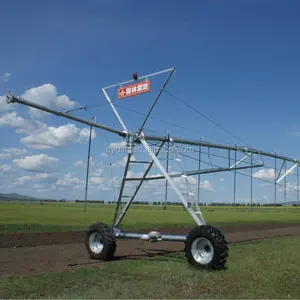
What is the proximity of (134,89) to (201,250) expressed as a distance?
246 inches

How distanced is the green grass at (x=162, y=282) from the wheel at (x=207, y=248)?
31cm

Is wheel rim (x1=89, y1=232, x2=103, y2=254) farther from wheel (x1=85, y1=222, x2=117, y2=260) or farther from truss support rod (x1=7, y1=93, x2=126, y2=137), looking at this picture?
truss support rod (x1=7, y1=93, x2=126, y2=137)

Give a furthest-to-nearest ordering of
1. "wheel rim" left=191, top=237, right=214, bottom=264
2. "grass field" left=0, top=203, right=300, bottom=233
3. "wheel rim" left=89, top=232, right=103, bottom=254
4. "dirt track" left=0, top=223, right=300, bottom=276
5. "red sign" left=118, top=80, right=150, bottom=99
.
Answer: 1. "grass field" left=0, top=203, right=300, bottom=233
2. "wheel rim" left=89, top=232, right=103, bottom=254
3. "red sign" left=118, top=80, right=150, bottom=99
4. "dirt track" left=0, top=223, right=300, bottom=276
5. "wheel rim" left=191, top=237, right=214, bottom=264

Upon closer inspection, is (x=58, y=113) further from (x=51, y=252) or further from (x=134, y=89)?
(x=51, y=252)

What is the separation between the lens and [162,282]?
10617 millimetres

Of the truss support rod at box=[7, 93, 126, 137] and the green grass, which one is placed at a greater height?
the truss support rod at box=[7, 93, 126, 137]

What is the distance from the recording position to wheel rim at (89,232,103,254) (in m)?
15.7

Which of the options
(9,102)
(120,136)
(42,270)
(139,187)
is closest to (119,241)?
(139,187)

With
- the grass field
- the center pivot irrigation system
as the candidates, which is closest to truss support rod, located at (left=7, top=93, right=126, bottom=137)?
the center pivot irrigation system

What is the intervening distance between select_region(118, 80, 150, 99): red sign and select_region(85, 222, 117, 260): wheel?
5117 millimetres

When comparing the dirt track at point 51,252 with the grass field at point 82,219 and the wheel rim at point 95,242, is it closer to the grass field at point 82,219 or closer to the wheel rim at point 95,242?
the wheel rim at point 95,242

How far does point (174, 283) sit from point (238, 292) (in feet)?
5.67

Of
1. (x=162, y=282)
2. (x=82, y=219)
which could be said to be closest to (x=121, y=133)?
(x=162, y=282)

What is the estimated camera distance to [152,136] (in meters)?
16.1
